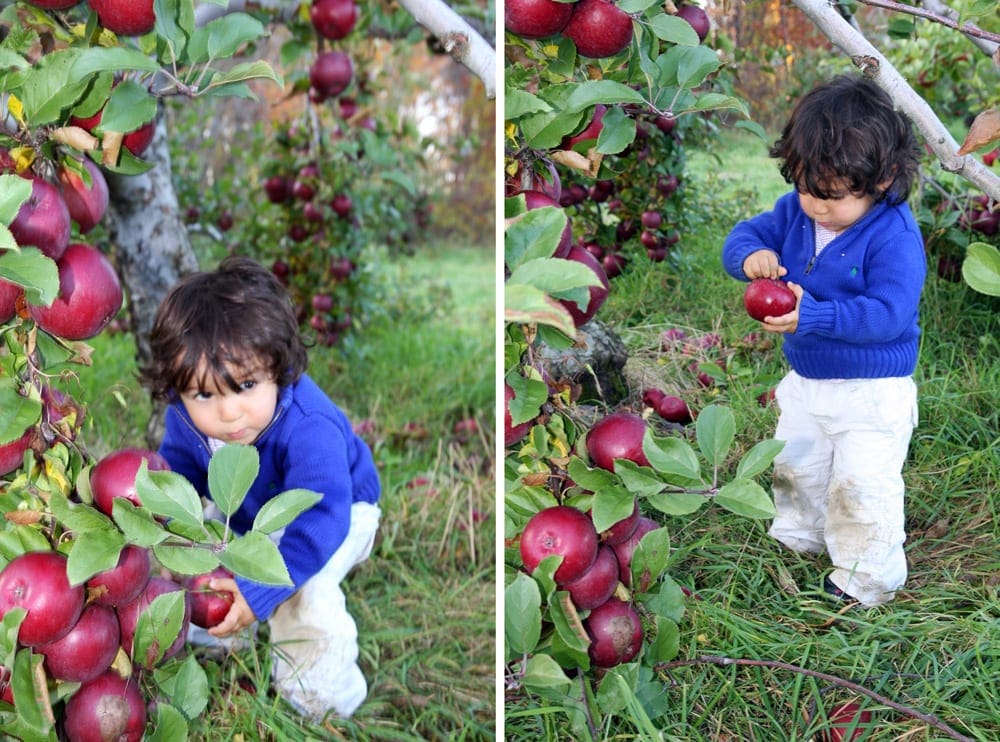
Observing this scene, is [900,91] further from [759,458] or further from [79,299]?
[79,299]

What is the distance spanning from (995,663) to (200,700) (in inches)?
28.5

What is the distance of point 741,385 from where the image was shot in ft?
3.56

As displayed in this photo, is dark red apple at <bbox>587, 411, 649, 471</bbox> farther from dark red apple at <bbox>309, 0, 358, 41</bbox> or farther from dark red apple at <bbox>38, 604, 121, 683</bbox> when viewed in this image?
dark red apple at <bbox>309, 0, 358, 41</bbox>

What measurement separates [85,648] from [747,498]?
0.55 m

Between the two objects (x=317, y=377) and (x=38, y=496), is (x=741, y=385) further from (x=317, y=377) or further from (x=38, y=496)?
(x=317, y=377)

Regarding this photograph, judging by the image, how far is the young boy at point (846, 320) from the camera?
100 cm

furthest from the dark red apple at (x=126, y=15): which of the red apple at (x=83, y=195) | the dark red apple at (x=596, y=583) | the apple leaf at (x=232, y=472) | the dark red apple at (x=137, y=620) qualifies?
the dark red apple at (x=596, y=583)

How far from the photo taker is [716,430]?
85cm

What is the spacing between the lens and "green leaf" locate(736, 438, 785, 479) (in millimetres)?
Answer: 836

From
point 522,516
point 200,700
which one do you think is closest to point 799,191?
point 522,516

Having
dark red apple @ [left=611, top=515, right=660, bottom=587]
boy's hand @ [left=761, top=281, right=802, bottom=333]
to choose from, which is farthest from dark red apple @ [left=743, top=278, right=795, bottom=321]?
dark red apple @ [left=611, top=515, right=660, bottom=587]

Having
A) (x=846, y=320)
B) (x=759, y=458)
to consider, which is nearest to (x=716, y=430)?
(x=759, y=458)

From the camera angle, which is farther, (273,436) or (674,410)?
(273,436)

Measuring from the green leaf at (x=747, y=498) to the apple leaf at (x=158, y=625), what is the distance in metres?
0.47
